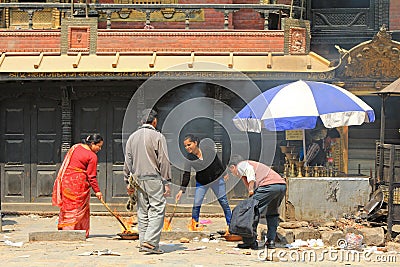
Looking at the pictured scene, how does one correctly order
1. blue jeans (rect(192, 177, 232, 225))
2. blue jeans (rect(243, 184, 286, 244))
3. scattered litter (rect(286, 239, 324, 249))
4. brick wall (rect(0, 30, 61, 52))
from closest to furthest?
1. blue jeans (rect(243, 184, 286, 244))
2. scattered litter (rect(286, 239, 324, 249))
3. blue jeans (rect(192, 177, 232, 225))
4. brick wall (rect(0, 30, 61, 52))

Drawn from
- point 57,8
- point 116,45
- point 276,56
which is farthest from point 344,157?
point 57,8

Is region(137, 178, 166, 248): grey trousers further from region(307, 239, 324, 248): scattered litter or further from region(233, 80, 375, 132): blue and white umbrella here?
region(233, 80, 375, 132): blue and white umbrella

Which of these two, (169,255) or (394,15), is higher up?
(394,15)

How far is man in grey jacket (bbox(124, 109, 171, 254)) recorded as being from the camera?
11273 millimetres

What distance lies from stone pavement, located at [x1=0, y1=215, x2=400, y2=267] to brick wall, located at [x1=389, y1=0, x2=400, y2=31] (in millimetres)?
7984

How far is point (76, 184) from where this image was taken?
1322 cm

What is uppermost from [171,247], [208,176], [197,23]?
[197,23]

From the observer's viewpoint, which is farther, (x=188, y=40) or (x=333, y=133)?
(x=333, y=133)

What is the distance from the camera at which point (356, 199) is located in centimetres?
1430

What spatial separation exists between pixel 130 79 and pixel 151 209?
542 centimetres

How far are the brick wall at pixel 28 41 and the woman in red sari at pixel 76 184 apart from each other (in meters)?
4.51

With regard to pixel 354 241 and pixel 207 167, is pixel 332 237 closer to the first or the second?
pixel 354 241

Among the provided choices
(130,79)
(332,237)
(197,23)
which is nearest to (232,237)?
(332,237)

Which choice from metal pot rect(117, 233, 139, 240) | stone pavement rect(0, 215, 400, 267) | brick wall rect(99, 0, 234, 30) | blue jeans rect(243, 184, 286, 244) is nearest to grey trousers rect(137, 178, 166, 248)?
stone pavement rect(0, 215, 400, 267)
